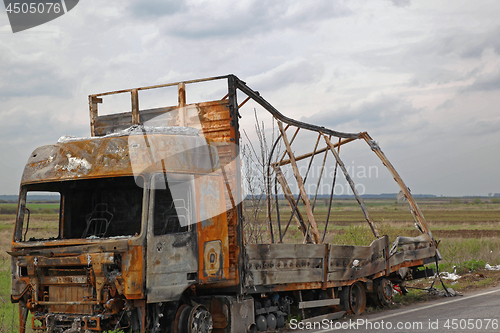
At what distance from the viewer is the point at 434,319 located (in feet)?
32.8

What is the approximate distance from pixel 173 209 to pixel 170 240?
549 millimetres

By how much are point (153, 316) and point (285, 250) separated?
9.13ft

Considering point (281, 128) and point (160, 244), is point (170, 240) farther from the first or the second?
point (281, 128)

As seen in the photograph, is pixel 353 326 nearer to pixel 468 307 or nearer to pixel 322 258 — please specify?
pixel 322 258

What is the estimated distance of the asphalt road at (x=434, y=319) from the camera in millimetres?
9156

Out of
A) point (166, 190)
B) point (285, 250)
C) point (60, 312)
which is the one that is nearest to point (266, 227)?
point (285, 250)

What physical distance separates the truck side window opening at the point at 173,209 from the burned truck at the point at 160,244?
0.6 inches

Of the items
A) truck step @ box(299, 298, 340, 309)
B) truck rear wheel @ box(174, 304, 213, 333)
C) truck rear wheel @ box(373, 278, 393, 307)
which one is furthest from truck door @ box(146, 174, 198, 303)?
truck rear wheel @ box(373, 278, 393, 307)

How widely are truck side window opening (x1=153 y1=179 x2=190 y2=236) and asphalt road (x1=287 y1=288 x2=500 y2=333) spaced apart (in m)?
3.44

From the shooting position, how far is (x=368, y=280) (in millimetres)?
11305

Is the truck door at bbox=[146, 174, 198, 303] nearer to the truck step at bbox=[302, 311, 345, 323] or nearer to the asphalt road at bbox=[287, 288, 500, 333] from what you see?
the asphalt road at bbox=[287, 288, 500, 333]

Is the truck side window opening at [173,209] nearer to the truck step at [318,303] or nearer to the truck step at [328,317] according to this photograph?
the truck step at [318,303]

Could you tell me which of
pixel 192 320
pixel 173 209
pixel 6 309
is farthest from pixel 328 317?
pixel 6 309

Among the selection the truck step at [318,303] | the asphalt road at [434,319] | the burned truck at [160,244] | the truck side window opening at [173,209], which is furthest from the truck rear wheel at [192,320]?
the truck step at [318,303]
